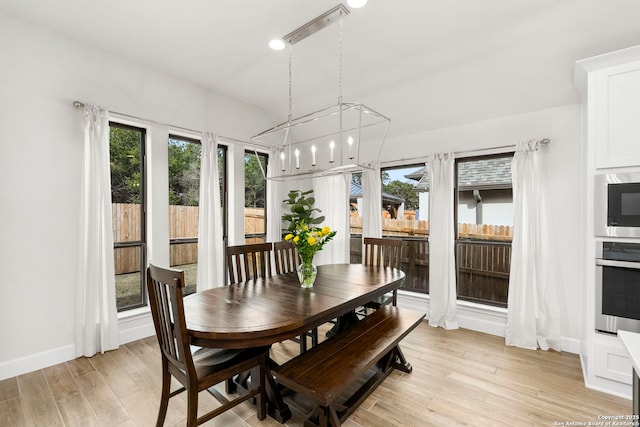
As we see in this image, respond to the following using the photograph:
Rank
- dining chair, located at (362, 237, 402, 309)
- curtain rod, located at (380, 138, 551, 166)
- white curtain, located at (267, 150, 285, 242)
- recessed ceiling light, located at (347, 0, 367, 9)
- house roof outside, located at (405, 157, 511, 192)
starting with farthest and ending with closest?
white curtain, located at (267, 150, 285, 242), house roof outside, located at (405, 157, 511, 192), dining chair, located at (362, 237, 402, 309), curtain rod, located at (380, 138, 551, 166), recessed ceiling light, located at (347, 0, 367, 9)

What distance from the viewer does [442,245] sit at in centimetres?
373

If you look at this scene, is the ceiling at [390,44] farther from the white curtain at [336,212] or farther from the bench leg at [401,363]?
the bench leg at [401,363]

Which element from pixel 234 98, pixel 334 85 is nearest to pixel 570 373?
pixel 334 85

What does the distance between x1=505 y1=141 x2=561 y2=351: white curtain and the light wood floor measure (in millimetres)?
234

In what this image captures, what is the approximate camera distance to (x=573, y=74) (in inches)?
107

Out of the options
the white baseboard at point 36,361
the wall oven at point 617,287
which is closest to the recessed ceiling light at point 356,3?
the wall oven at point 617,287

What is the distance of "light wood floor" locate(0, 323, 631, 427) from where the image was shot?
2.01 meters

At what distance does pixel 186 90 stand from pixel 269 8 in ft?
5.88

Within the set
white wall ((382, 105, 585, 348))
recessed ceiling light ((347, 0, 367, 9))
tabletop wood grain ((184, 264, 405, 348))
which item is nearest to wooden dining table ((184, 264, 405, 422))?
tabletop wood grain ((184, 264, 405, 348))

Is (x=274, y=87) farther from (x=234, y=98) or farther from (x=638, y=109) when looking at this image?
(x=638, y=109)

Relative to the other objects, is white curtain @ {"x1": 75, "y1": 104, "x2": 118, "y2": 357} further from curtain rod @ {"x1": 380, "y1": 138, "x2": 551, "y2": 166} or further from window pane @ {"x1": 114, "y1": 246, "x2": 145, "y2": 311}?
curtain rod @ {"x1": 380, "y1": 138, "x2": 551, "y2": 166}

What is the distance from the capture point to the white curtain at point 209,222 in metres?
3.65

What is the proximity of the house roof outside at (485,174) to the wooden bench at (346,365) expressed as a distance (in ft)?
6.64

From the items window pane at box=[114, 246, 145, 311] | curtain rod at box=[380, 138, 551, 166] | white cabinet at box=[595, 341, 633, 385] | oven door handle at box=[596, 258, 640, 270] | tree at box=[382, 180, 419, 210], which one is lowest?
white cabinet at box=[595, 341, 633, 385]
